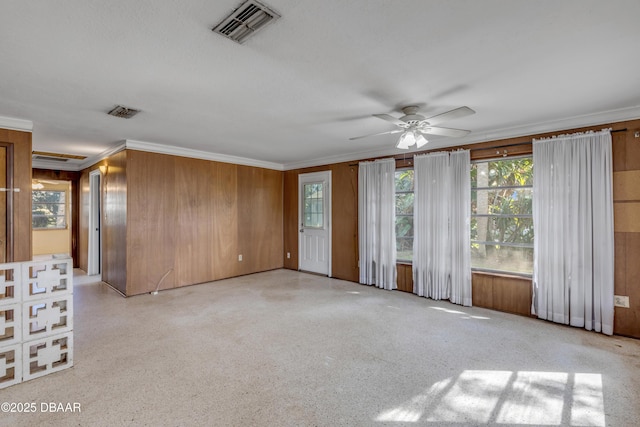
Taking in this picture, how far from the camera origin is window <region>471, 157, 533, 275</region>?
3912 mm

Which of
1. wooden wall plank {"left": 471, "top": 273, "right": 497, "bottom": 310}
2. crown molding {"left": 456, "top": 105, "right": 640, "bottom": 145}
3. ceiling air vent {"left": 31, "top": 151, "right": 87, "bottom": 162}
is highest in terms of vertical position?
ceiling air vent {"left": 31, "top": 151, "right": 87, "bottom": 162}

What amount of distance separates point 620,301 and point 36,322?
5.49 m

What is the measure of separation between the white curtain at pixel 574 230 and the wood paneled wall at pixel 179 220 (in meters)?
4.73

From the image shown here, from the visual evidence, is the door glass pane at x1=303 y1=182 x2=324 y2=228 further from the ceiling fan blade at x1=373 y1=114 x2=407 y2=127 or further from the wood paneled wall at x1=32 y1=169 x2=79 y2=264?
the wood paneled wall at x1=32 y1=169 x2=79 y2=264

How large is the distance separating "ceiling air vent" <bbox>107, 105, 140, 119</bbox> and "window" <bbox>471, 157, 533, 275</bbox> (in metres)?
4.27

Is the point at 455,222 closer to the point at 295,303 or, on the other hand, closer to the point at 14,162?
the point at 295,303

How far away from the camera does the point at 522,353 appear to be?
2.81 metres

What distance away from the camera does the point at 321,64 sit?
7.13 ft

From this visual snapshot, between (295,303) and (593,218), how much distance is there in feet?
11.9

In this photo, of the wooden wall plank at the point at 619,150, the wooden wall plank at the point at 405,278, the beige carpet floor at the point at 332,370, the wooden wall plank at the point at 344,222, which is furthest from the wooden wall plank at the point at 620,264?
the wooden wall plank at the point at 344,222

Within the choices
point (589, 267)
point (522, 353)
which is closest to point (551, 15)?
point (522, 353)

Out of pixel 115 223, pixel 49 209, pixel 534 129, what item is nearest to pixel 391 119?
pixel 534 129

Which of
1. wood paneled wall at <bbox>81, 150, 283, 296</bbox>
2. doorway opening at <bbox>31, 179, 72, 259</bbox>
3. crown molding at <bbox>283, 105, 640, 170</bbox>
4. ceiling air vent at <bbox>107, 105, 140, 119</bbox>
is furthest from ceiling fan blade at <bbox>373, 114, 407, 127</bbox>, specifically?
doorway opening at <bbox>31, 179, 72, 259</bbox>

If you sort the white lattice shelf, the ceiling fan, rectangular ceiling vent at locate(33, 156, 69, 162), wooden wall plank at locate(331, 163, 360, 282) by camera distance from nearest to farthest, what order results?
1. the white lattice shelf
2. the ceiling fan
3. wooden wall plank at locate(331, 163, 360, 282)
4. rectangular ceiling vent at locate(33, 156, 69, 162)
